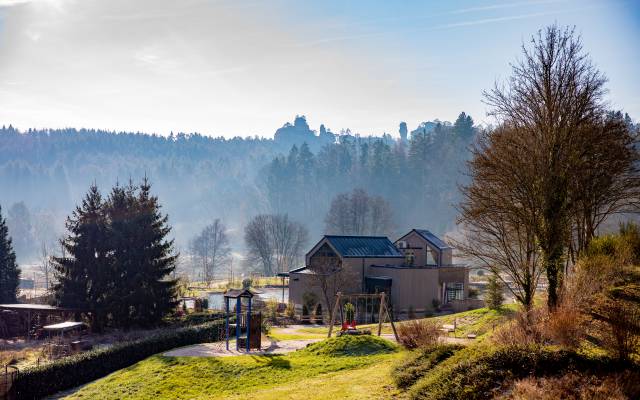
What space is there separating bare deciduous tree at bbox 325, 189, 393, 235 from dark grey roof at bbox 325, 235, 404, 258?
6416 centimetres

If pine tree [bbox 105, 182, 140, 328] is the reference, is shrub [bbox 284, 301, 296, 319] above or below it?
below

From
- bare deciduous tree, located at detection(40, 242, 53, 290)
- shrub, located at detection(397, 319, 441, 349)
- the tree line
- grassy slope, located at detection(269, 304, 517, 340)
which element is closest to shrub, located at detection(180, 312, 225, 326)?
grassy slope, located at detection(269, 304, 517, 340)

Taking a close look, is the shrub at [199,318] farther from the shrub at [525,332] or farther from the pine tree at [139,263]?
the shrub at [525,332]

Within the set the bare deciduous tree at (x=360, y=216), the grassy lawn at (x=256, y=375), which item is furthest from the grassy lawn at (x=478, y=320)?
the bare deciduous tree at (x=360, y=216)

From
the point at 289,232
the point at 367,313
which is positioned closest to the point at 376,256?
the point at 367,313

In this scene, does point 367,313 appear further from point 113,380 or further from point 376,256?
point 113,380

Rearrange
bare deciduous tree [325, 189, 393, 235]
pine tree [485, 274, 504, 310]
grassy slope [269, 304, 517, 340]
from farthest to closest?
bare deciduous tree [325, 189, 393, 235] → pine tree [485, 274, 504, 310] → grassy slope [269, 304, 517, 340]

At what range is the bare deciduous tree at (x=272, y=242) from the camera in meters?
106

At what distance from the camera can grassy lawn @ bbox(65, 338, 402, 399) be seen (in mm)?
17531

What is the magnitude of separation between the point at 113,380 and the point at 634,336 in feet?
64.3

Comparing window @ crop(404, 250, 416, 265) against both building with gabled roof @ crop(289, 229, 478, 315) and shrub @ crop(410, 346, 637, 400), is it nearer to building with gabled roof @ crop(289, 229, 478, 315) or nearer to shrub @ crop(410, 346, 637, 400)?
building with gabled roof @ crop(289, 229, 478, 315)

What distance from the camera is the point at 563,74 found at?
19.4 meters

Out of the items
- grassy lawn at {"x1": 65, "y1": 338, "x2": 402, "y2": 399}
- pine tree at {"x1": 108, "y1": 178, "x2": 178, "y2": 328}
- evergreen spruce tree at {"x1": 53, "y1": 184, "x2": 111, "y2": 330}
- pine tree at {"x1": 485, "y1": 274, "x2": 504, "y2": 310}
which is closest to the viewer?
grassy lawn at {"x1": 65, "y1": 338, "x2": 402, "y2": 399}

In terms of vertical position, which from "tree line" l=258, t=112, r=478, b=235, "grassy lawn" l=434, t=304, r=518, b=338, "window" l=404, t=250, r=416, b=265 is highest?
"tree line" l=258, t=112, r=478, b=235
